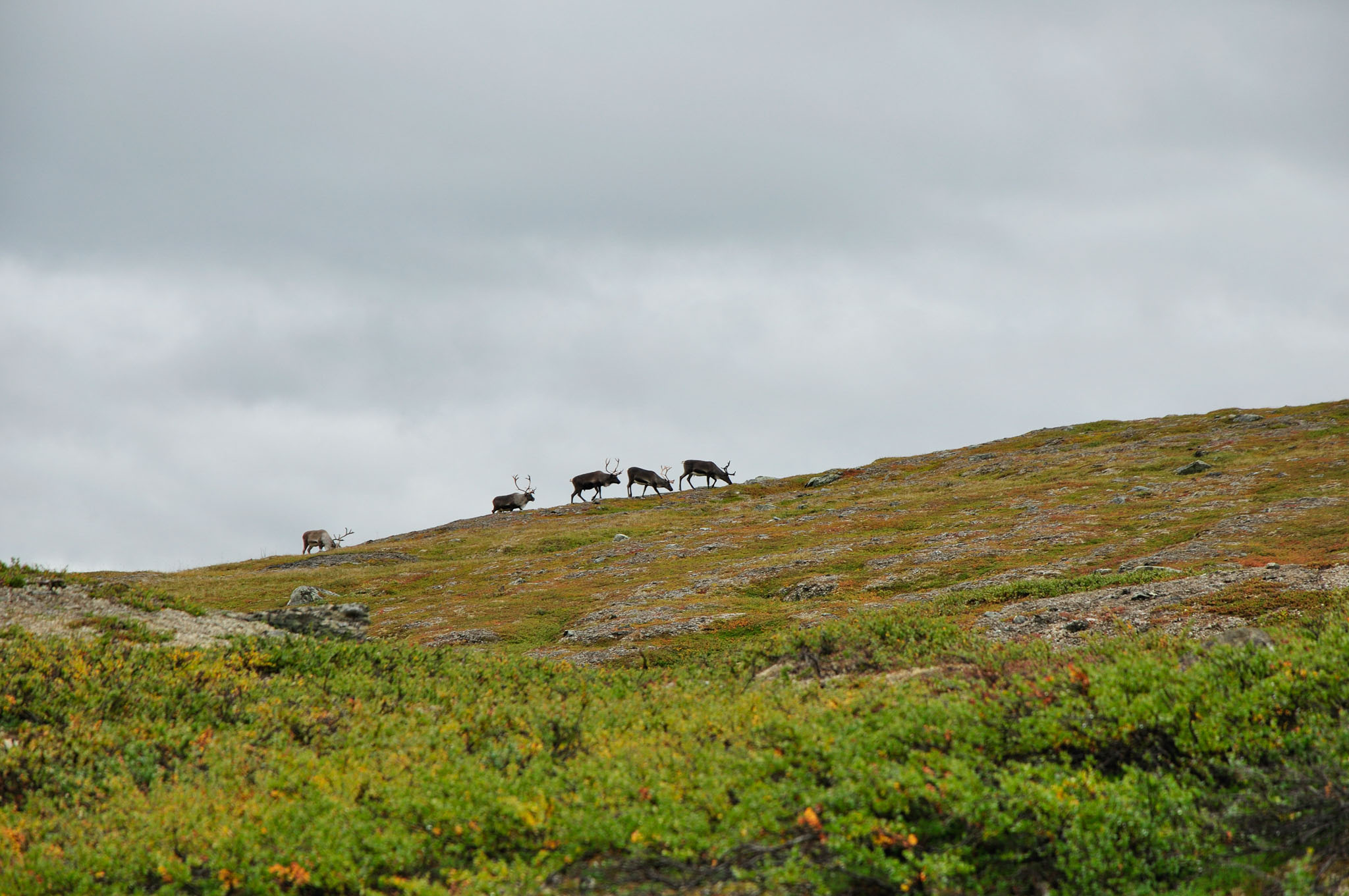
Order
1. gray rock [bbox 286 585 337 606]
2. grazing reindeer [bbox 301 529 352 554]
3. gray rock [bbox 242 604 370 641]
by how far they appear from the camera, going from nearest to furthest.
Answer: gray rock [bbox 242 604 370 641]
gray rock [bbox 286 585 337 606]
grazing reindeer [bbox 301 529 352 554]

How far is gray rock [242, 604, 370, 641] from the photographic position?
906 inches

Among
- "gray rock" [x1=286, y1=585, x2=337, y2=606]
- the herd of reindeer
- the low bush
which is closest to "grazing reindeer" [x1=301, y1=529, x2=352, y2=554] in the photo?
the herd of reindeer

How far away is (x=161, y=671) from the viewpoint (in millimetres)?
16281

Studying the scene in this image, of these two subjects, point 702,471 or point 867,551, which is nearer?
point 867,551

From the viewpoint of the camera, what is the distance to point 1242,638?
1345cm

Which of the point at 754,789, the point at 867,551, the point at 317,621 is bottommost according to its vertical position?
the point at 867,551

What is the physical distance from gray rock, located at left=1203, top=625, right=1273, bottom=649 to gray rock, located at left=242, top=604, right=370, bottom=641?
1879 centimetres

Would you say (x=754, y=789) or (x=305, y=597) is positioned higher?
(x=754, y=789)

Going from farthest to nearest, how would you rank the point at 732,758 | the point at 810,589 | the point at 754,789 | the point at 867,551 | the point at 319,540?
the point at 319,540, the point at 867,551, the point at 810,589, the point at 732,758, the point at 754,789

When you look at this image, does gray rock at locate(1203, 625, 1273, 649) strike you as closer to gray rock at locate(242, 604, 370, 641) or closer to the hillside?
the hillside

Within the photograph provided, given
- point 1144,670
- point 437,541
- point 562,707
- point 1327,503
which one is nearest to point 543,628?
point 562,707

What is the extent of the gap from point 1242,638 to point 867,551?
29541mm

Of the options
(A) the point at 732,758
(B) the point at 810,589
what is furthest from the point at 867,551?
(A) the point at 732,758

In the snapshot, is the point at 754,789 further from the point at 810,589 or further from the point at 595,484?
the point at 595,484
